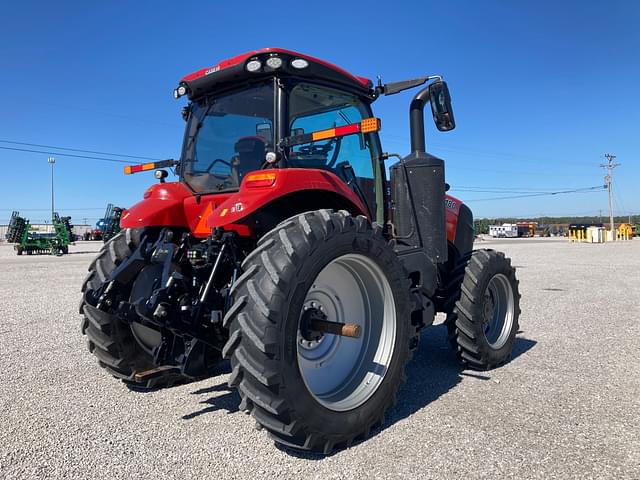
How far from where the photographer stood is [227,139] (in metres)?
3.97

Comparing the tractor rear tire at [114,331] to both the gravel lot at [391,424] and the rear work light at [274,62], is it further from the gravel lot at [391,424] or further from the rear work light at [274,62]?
the rear work light at [274,62]

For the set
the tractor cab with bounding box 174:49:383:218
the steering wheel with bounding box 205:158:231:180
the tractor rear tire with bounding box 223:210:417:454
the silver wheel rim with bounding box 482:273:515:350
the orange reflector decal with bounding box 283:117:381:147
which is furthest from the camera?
the silver wheel rim with bounding box 482:273:515:350

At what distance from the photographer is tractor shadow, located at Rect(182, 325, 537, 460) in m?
3.42

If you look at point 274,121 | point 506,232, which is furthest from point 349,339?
point 506,232

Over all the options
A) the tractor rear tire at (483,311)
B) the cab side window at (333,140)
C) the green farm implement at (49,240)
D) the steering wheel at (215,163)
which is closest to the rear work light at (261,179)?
the cab side window at (333,140)

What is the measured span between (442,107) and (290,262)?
2305mm

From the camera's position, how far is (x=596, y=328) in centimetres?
647

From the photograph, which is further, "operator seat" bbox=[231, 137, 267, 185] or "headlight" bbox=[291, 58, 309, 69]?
"operator seat" bbox=[231, 137, 267, 185]

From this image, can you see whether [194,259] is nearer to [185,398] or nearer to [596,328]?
[185,398]

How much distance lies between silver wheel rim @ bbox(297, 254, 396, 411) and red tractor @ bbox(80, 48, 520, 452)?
0.01m

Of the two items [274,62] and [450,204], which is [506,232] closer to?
[450,204]

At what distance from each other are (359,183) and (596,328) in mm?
4338

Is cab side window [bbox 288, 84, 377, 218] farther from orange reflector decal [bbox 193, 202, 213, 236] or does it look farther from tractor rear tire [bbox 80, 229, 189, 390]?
tractor rear tire [bbox 80, 229, 189, 390]

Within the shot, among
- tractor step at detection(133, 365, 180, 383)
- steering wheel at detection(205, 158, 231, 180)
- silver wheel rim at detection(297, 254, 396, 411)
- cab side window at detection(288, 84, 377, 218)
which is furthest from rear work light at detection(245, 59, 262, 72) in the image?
tractor step at detection(133, 365, 180, 383)
